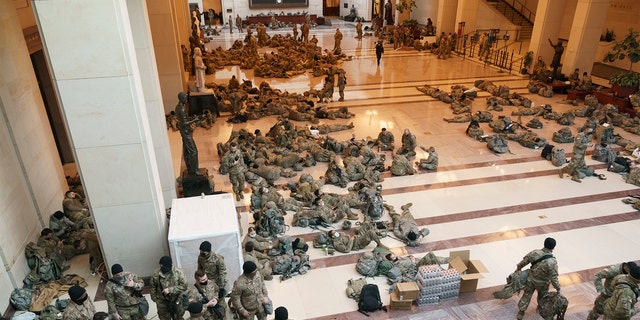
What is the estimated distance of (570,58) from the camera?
61.5ft

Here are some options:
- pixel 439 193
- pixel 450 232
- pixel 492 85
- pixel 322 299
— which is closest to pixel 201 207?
pixel 322 299

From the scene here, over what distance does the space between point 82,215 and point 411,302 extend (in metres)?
6.36

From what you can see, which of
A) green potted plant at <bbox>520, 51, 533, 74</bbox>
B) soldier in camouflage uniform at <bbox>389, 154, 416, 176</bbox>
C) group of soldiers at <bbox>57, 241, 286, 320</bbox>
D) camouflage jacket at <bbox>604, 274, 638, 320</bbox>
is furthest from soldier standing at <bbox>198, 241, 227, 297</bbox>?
green potted plant at <bbox>520, 51, 533, 74</bbox>

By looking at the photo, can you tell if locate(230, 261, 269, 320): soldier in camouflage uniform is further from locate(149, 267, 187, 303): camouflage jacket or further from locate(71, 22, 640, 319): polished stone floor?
locate(71, 22, 640, 319): polished stone floor

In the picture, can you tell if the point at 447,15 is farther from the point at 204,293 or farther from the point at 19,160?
the point at 204,293

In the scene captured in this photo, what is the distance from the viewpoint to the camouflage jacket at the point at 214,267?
19.9 ft

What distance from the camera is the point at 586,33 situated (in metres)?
18.1

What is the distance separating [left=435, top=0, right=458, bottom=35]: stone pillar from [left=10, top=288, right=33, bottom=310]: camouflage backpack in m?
27.1

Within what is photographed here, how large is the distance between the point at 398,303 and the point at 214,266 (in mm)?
2848

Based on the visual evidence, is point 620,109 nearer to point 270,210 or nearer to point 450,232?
point 450,232

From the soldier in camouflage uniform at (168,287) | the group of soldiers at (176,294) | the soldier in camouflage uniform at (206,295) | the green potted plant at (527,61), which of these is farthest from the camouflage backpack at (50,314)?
the green potted plant at (527,61)

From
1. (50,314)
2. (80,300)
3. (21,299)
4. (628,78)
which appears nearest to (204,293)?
(80,300)

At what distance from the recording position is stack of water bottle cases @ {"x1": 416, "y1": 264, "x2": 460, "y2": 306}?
265 inches

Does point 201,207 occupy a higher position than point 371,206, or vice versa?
point 201,207
